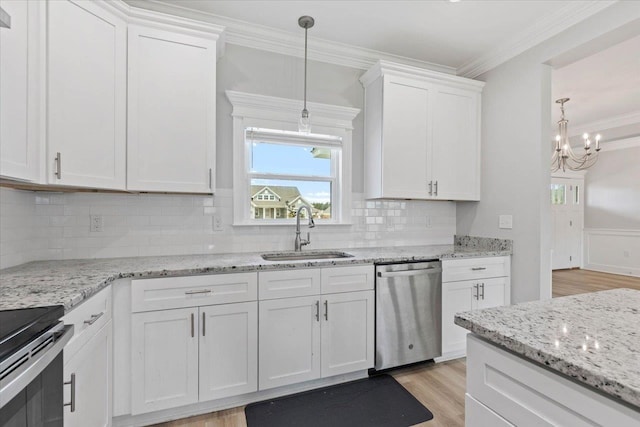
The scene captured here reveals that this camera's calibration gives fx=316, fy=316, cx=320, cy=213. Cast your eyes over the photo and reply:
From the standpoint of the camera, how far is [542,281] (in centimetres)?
259

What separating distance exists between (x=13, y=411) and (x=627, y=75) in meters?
5.48

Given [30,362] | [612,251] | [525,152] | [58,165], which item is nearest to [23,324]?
[30,362]

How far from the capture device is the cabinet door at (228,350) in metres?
1.92

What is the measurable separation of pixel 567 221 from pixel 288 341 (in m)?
7.53

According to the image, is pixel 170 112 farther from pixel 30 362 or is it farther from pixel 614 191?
pixel 614 191

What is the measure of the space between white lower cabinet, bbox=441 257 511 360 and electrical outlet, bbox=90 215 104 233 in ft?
8.52

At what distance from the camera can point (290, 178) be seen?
9.33 feet

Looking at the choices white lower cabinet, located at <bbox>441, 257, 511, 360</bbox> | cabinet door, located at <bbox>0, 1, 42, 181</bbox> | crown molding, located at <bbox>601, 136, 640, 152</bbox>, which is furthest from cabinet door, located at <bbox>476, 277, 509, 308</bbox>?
crown molding, located at <bbox>601, 136, 640, 152</bbox>

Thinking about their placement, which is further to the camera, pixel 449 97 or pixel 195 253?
pixel 449 97

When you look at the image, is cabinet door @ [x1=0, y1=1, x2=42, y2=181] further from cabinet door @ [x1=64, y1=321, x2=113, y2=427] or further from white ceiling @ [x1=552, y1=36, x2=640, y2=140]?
white ceiling @ [x1=552, y1=36, x2=640, y2=140]

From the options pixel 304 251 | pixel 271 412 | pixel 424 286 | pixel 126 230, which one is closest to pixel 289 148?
pixel 304 251

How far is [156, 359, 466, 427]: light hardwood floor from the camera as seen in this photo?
1.90 meters

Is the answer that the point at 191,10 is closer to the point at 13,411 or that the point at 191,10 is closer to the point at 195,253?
the point at 195,253

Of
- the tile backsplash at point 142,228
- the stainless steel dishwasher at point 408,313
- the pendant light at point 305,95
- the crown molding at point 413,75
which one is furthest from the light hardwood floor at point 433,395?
the crown molding at point 413,75
